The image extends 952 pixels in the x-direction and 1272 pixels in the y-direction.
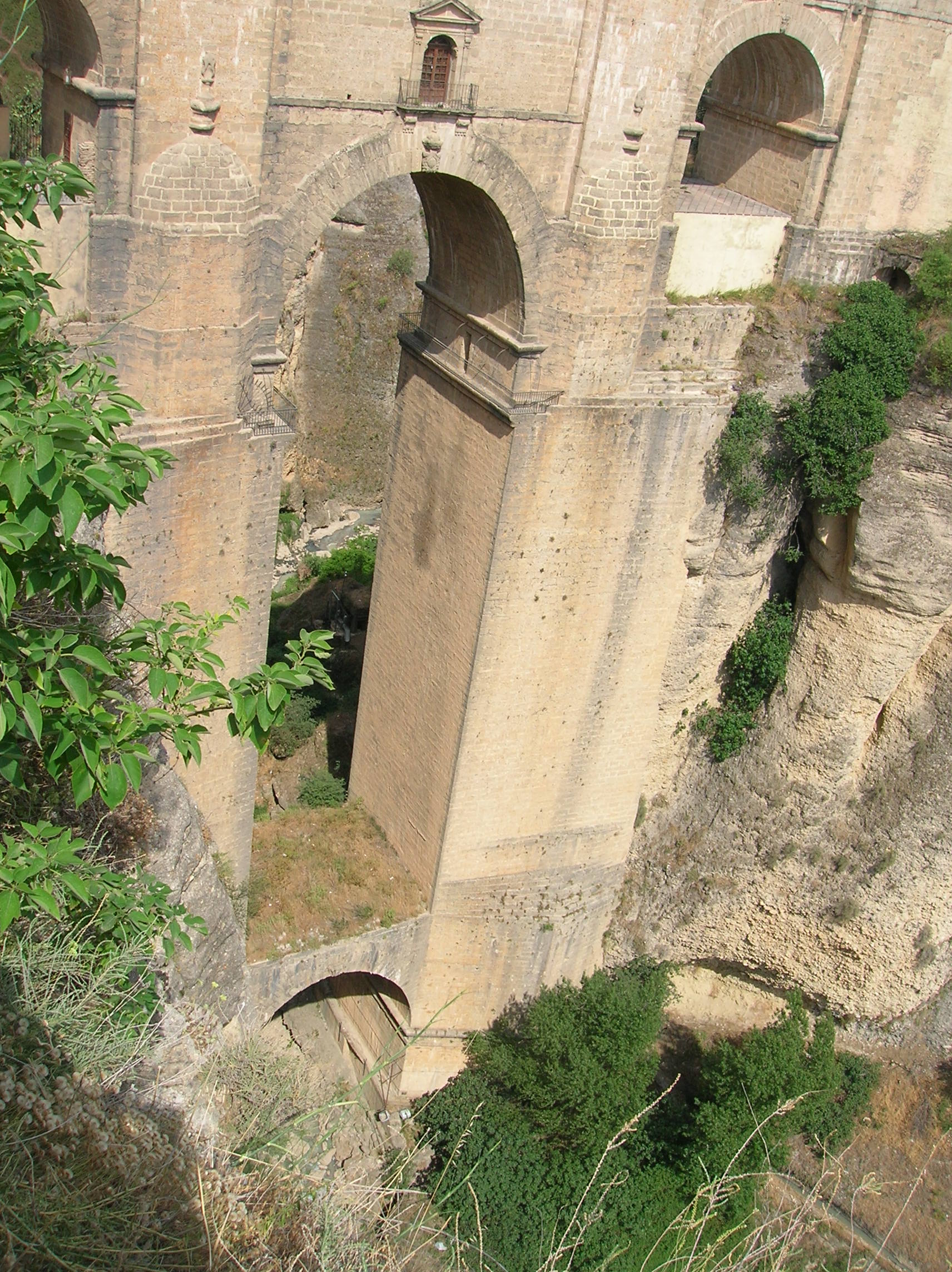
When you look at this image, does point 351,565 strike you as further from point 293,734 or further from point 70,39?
point 70,39

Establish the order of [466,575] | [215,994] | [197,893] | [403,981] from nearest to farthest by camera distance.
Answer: [197,893] < [215,994] < [466,575] < [403,981]

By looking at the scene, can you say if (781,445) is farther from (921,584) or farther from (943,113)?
(943,113)

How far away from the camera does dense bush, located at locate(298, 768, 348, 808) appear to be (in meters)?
18.0

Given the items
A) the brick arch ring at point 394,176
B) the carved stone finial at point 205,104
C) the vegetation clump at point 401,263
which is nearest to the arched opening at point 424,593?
the brick arch ring at point 394,176

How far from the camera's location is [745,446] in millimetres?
14773

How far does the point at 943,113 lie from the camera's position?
15.2 m

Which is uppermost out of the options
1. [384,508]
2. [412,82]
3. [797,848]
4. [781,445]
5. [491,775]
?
[412,82]

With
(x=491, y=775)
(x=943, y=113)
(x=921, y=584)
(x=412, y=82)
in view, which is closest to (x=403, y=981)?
(x=491, y=775)

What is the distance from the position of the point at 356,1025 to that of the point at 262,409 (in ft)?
30.5

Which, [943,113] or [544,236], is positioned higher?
[943,113]

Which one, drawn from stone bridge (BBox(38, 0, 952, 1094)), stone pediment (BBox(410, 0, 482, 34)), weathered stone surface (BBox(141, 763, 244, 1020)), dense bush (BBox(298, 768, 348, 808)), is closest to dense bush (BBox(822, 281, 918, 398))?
stone bridge (BBox(38, 0, 952, 1094))

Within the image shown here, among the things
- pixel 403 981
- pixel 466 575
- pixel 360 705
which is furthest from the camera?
pixel 360 705

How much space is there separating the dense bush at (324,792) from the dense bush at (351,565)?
666 centimetres

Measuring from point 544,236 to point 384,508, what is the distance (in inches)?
175
